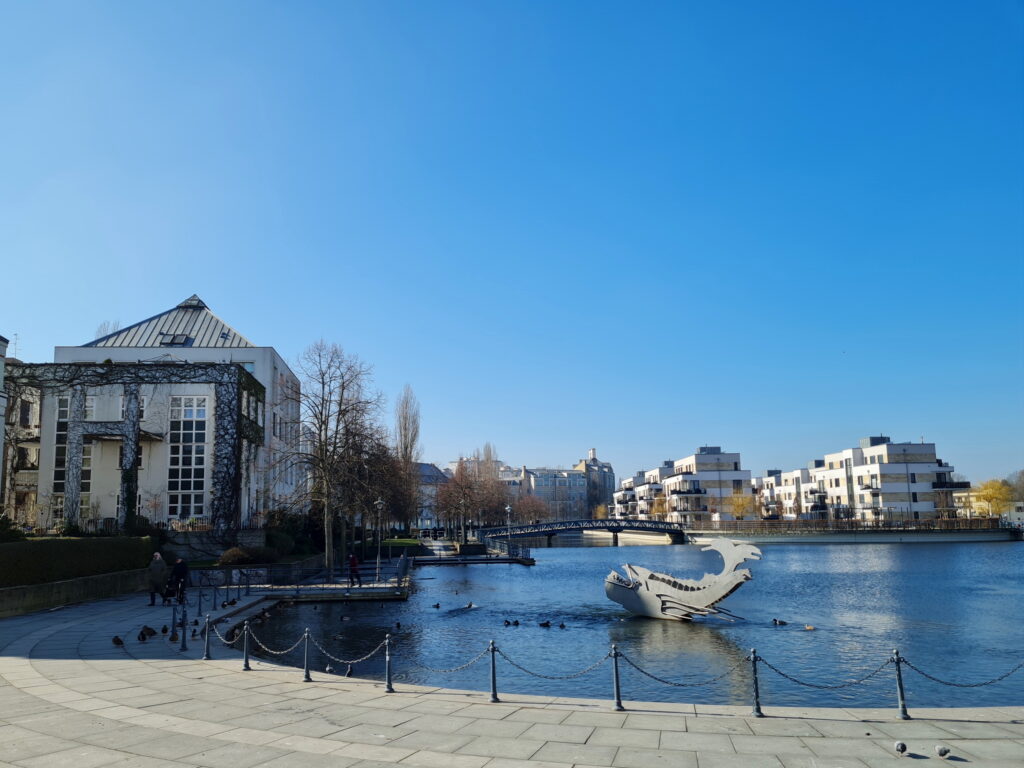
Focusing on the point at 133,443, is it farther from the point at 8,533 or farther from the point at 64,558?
the point at 8,533

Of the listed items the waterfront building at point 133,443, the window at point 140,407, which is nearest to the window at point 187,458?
the waterfront building at point 133,443

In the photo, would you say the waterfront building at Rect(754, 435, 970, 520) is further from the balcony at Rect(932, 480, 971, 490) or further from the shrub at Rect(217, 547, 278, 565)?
the shrub at Rect(217, 547, 278, 565)

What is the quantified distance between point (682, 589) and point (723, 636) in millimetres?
3921

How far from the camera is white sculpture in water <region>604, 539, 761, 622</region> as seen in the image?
31.0 meters

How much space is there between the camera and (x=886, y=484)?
120 m

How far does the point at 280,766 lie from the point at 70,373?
43.6 m

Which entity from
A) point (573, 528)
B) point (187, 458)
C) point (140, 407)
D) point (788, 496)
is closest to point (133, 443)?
point (140, 407)

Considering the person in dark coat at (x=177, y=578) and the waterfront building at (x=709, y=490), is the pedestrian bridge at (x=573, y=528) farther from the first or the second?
the person in dark coat at (x=177, y=578)

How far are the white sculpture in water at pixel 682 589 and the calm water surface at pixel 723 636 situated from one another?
851 millimetres

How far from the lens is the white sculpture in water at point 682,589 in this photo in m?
31.0

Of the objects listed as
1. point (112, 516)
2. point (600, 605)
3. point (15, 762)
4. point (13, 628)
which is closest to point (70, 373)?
point (112, 516)

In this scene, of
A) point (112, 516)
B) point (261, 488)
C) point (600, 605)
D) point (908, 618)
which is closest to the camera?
point (908, 618)

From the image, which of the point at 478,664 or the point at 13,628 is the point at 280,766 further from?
the point at 13,628

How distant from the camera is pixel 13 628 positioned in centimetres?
2256
